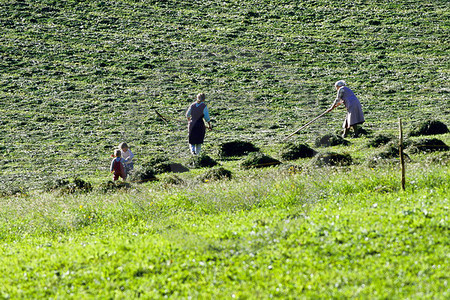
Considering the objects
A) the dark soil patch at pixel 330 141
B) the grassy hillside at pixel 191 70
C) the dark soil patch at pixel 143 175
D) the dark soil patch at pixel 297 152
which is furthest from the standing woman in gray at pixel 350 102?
the dark soil patch at pixel 143 175

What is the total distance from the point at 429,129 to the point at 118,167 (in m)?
10.4

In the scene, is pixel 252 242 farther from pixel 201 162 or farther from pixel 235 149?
pixel 235 149

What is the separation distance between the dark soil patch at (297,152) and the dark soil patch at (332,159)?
2524mm

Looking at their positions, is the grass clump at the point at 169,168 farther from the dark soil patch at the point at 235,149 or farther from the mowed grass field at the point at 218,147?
the dark soil patch at the point at 235,149

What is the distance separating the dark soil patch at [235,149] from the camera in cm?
2186

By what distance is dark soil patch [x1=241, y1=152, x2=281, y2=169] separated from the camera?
1823 centimetres

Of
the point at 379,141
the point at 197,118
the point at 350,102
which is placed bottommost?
the point at 379,141

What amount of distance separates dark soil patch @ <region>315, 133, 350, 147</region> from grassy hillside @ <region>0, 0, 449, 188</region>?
277cm

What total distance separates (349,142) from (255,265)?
12179mm

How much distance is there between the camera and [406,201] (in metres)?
11.3

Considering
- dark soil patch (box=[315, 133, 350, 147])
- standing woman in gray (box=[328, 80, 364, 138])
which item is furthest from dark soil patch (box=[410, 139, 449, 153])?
standing woman in gray (box=[328, 80, 364, 138])

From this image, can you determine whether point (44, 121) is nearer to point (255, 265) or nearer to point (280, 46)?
point (280, 46)

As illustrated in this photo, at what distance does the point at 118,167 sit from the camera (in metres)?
18.8

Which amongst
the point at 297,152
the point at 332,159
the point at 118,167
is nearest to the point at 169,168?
the point at 118,167
